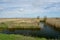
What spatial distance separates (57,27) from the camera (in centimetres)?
2786

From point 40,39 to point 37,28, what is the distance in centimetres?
793

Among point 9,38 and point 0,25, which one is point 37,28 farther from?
point 9,38

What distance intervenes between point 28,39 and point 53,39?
148 inches

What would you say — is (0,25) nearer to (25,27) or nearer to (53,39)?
(25,27)

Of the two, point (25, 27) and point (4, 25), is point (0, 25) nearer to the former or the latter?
point (4, 25)

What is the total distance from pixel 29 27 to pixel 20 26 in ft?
5.34

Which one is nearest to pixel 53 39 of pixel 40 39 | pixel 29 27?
pixel 40 39

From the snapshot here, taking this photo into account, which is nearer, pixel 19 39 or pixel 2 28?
pixel 19 39

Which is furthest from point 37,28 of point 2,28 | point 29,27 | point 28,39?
point 28,39

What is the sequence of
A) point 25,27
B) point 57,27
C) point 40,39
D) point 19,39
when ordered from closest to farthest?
point 19,39 → point 40,39 → point 57,27 → point 25,27

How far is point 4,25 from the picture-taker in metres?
32.2

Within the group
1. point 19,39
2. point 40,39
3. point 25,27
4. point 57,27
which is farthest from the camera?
point 25,27

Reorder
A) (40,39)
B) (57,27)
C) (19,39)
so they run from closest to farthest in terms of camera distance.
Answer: (19,39) < (40,39) < (57,27)

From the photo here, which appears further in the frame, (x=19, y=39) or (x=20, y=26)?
(x=20, y=26)
